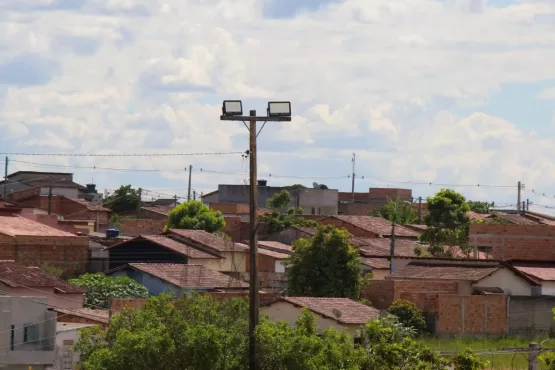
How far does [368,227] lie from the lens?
81.2m

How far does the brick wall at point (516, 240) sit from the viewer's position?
61.8 meters

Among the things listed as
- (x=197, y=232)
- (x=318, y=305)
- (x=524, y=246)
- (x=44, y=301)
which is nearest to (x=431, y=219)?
(x=524, y=246)

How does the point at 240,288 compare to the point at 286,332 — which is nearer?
the point at 286,332

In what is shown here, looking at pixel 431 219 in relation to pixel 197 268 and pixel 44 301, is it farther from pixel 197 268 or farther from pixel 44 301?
pixel 44 301

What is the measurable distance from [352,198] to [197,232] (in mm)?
59072

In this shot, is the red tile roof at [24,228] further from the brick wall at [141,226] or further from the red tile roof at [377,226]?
the red tile roof at [377,226]

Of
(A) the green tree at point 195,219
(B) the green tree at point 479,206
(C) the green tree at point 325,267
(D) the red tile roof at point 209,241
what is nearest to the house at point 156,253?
(D) the red tile roof at point 209,241

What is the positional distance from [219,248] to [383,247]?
1086 centimetres

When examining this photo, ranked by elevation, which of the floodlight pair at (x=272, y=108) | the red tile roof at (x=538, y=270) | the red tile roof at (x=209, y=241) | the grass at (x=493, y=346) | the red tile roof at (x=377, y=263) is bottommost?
the grass at (x=493, y=346)

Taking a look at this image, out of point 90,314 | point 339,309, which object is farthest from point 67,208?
point 339,309

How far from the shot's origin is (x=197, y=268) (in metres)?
55.3

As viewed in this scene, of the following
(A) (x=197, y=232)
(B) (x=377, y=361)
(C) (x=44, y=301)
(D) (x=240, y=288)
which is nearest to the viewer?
(B) (x=377, y=361)

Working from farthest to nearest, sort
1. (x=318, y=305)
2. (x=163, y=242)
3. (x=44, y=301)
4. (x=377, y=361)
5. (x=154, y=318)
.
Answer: (x=163, y=242) → (x=318, y=305) → (x=44, y=301) → (x=154, y=318) → (x=377, y=361)

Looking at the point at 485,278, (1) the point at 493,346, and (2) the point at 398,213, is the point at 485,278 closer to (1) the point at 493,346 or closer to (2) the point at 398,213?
(1) the point at 493,346
